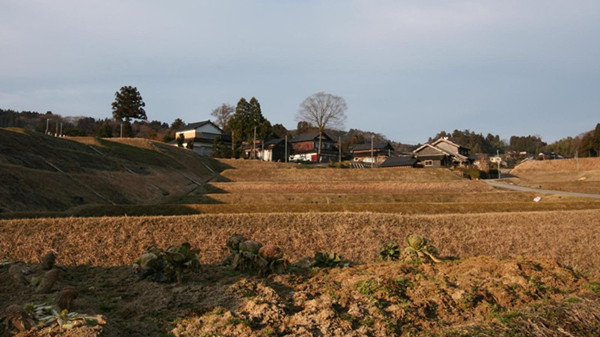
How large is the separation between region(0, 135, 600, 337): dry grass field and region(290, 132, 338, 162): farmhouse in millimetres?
57110

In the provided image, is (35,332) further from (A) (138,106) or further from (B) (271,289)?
(A) (138,106)

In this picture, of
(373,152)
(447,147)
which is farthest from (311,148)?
(447,147)

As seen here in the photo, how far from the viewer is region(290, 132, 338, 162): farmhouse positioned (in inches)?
3529

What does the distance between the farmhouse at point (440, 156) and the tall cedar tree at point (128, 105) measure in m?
50.5

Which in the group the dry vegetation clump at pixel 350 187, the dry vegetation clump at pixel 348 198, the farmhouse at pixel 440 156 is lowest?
the dry vegetation clump at pixel 348 198

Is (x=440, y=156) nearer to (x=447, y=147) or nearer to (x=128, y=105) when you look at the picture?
(x=447, y=147)

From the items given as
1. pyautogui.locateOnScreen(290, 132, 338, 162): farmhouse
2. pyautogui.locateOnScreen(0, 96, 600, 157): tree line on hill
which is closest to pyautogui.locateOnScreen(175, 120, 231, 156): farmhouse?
pyautogui.locateOnScreen(0, 96, 600, 157): tree line on hill

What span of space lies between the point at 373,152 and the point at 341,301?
292ft

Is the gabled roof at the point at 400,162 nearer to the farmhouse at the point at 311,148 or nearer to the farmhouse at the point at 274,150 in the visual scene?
the farmhouse at the point at 311,148

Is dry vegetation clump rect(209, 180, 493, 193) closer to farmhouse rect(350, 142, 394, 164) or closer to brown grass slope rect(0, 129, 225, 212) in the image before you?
brown grass slope rect(0, 129, 225, 212)

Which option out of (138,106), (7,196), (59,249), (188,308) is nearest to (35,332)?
(188,308)

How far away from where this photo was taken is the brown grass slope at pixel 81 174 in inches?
909

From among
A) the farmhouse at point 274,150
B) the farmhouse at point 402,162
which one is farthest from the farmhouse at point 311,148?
the farmhouse at point 402,162

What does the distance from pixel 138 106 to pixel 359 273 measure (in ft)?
267
